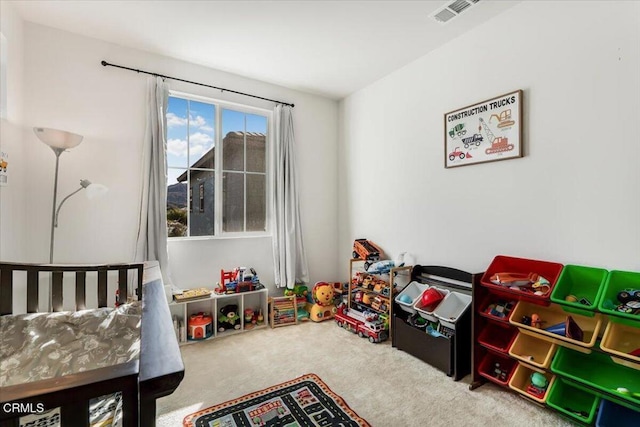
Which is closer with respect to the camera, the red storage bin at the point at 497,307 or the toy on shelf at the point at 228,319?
the red storage bin at the point at 497,307

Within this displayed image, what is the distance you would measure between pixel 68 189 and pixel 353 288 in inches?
108

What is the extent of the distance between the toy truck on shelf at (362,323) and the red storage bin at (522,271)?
1092 mm

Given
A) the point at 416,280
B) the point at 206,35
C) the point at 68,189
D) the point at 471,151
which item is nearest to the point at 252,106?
the point at 206,35

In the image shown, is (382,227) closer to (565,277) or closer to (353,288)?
(353,288)

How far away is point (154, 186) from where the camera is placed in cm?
273

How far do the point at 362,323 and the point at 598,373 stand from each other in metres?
1.68

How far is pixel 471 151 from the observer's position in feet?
8.08

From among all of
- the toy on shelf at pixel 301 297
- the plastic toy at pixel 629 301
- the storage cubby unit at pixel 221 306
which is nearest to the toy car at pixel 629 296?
the plastic toy at pixel 629 301

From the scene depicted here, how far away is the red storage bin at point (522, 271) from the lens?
72.2 inches

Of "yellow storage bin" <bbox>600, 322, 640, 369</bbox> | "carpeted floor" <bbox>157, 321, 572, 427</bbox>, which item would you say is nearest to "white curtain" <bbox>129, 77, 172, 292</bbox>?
"carpeted floor" <bbox>157, 321, 572, 427</bbox>

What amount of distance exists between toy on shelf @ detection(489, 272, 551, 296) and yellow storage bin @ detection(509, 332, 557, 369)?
316mm

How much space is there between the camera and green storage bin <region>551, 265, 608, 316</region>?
1694mm

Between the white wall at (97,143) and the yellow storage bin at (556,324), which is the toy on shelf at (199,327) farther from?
the yellow storage bin at (556,324)

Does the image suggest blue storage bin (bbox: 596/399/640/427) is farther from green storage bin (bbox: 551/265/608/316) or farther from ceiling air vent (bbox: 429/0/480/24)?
ceiling air vent (bbox: 429/0/480/24)
